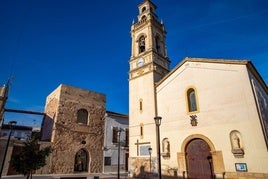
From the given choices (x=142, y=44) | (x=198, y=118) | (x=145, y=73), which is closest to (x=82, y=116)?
(x=145, y=73)

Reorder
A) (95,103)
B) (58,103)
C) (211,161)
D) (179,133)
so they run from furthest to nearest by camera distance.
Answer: (95,103), (58,103), (179,133), (211,161)

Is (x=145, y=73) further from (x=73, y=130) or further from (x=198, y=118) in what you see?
(x=73, y=130)

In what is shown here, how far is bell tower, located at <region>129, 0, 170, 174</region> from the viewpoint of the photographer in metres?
16.7

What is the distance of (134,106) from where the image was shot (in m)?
18.5

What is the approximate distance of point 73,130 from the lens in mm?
20906

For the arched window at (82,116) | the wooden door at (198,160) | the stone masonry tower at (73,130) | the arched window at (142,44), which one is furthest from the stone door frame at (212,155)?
the arched window at (82,116)

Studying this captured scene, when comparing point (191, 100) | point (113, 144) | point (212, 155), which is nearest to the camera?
point (212, 155)

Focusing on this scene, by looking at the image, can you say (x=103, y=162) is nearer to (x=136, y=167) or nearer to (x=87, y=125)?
(x=87, y=125)

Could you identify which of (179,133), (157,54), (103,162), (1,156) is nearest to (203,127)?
(179,133)

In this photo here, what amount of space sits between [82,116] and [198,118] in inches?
554

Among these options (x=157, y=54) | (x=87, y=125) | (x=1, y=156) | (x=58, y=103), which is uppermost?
(x=157, y=54)

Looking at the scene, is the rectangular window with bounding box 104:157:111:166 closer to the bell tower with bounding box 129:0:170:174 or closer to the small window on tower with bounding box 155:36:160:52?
the bell tower with bounding box 129:0:170:174

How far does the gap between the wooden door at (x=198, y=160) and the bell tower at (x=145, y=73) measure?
3.19 metres

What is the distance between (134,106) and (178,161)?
684cm
